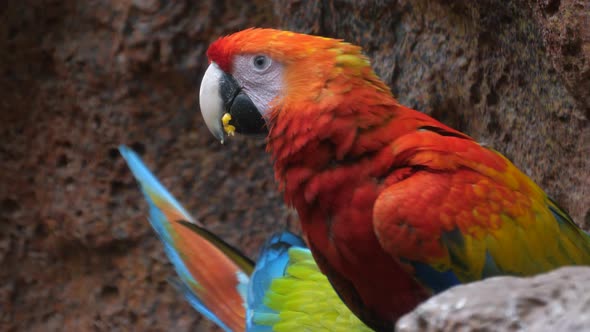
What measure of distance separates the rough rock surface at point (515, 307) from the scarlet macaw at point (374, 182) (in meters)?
0.43

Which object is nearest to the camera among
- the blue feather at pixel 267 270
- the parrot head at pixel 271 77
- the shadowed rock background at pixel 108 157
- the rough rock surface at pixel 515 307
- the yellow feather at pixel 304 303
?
the rough rock surface at pixel 515 307

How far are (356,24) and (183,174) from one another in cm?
68

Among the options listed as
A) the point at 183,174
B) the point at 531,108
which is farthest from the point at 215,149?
the point at 531,108

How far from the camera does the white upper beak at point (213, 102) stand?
146 centimetres

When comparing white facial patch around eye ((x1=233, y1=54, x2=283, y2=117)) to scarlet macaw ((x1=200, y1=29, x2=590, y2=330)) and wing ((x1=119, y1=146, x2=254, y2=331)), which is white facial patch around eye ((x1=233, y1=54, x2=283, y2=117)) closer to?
scarlet macaw ((x1=200, y1=29, x2=590, y2=330))

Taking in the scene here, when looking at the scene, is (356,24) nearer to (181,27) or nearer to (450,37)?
(450,37)

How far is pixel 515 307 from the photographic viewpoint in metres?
0.71

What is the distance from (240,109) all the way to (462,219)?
0.48m

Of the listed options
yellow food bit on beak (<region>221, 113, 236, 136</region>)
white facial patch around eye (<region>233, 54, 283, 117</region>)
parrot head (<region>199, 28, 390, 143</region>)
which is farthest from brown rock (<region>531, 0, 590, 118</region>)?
yellow food bit on beak (<region>221, 113, 236, 136</region>)

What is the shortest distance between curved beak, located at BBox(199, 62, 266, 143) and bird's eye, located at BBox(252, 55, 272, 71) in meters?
0.06

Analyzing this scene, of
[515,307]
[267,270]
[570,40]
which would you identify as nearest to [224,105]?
[267,270]

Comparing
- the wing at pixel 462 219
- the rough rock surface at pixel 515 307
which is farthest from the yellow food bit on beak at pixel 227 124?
the rough rock surface at pixel 515 307

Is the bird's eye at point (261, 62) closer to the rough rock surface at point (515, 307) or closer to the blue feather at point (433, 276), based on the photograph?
the blue feather at point (433, 276)

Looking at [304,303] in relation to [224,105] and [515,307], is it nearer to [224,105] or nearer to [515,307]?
[224,105]
